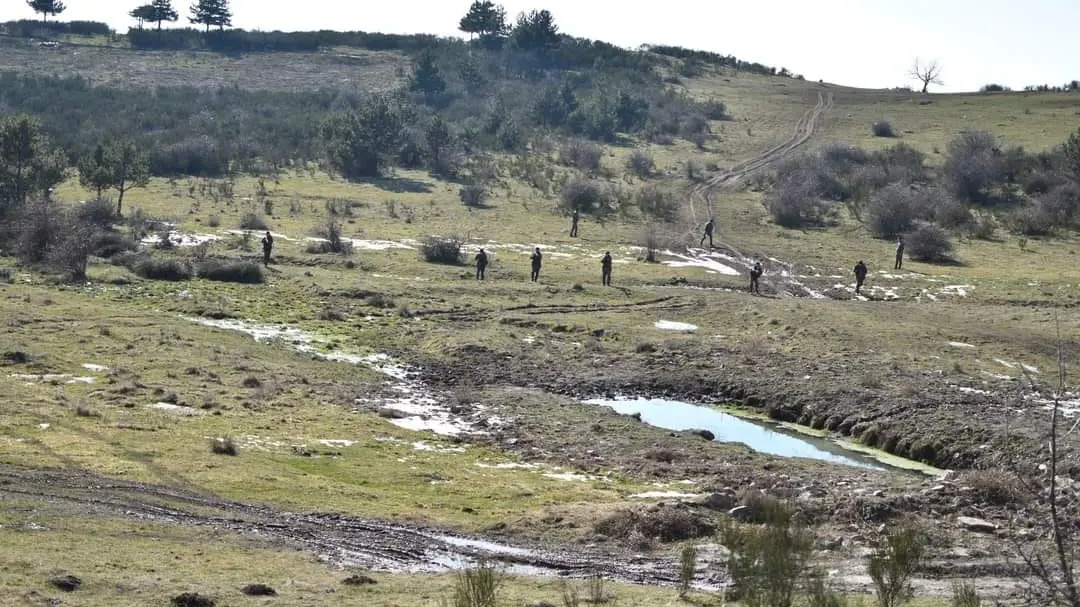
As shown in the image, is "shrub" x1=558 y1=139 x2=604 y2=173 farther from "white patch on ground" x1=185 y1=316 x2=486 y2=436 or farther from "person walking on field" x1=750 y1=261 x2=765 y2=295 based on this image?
"white patch on ground" x1=185 y1=316 x2=486 y2=436

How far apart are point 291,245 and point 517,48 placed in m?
97.7

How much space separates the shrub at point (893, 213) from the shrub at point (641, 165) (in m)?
21.9

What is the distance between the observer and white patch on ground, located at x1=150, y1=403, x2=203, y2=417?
31250mm

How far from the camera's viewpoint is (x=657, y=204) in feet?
259

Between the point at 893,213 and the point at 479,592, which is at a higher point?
the point at 893,213

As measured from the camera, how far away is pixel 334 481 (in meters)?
26.1

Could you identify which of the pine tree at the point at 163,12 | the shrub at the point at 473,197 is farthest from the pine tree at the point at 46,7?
the shrub at the point at 473,197

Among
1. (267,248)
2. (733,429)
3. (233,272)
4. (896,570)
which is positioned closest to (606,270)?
(267,248)

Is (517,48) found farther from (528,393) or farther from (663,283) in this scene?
(528,393)

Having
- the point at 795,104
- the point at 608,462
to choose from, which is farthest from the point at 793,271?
the point at 795,104

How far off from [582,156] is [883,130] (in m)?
31.5

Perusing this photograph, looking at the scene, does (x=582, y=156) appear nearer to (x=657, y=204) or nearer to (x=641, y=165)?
(x=641, y=165)

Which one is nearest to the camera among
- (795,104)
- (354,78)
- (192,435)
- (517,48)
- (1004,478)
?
(1004,478)

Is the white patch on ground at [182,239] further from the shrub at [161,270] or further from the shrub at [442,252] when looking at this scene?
the shrub at [442,252]
